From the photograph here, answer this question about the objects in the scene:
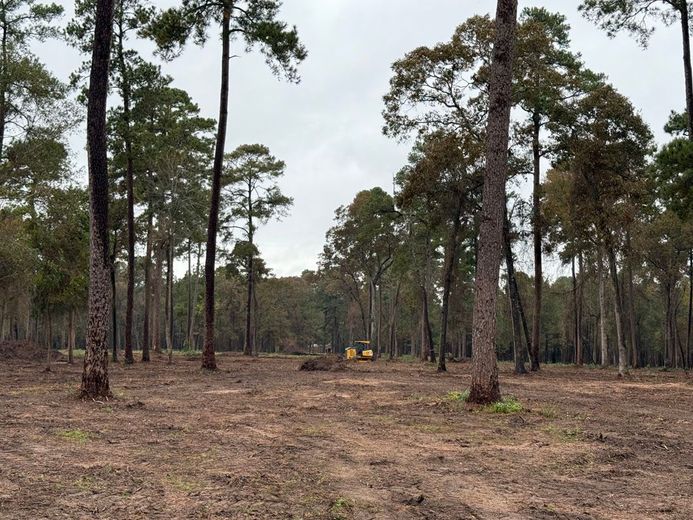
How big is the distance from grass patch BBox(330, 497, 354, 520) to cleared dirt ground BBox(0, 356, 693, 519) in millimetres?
14

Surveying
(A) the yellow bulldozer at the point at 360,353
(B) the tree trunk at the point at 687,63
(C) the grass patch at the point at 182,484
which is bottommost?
(A) the yellow bulldozer at the point at 360,353

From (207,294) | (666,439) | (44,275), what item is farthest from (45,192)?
(666,439)

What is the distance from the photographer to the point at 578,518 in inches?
146

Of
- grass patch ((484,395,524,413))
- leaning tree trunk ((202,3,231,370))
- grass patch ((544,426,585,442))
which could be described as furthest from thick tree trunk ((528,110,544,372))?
grass patch ((544,426,585,442))

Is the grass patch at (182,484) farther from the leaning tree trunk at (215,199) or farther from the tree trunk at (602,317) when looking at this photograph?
the tree trunk at (602,317)

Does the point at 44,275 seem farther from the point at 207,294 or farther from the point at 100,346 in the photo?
the point at 100,346

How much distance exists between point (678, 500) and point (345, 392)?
9.14 metres

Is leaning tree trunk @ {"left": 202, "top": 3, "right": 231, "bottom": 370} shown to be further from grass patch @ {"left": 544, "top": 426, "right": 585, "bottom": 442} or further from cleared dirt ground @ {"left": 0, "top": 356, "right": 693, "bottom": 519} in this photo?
grass patch @ {"left": 544, "top": 426, "right": 585, "bottom": 442}

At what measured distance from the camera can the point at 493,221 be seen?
9.95 metres

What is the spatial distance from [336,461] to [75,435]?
3206mm

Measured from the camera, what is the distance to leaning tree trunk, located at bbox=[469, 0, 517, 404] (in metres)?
9.75

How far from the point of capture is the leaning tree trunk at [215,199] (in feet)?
61.6

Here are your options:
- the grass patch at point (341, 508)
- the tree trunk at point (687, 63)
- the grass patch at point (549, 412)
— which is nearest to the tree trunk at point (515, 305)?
the tree trunk at point (687, 63)

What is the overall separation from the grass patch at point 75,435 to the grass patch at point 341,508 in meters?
3.45
